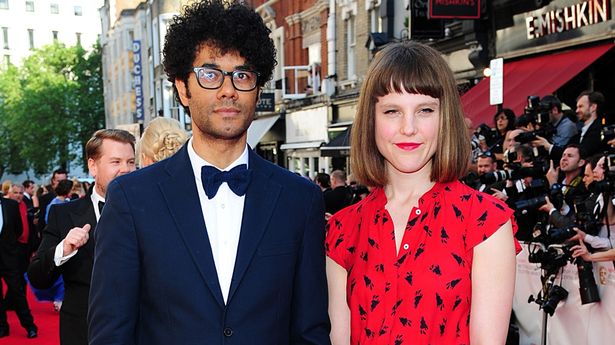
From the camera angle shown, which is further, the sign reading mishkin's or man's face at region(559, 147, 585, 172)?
the sign reading mishkin's

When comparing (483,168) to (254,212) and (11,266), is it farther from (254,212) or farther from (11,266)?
(11,266)

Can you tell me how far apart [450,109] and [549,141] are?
4.52 meters

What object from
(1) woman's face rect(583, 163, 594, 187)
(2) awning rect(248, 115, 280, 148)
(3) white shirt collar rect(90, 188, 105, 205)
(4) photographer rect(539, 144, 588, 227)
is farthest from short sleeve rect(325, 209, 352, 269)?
(2) awning rect(248, 115, 280, 148)

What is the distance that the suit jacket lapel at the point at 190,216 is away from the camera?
7.60 feet

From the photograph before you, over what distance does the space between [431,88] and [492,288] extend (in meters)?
0.73

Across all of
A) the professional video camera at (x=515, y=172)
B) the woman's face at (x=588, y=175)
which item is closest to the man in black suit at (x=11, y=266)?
the professional video camera at (x=515, y=172)

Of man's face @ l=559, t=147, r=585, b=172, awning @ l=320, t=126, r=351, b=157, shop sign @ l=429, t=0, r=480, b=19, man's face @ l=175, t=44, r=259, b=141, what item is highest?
shop sign @ l=429, t=0, r=480, b=19

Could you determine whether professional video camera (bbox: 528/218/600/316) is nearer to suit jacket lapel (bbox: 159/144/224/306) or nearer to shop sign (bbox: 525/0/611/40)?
suit jacket lapel (bbox: 159/144/224/306)

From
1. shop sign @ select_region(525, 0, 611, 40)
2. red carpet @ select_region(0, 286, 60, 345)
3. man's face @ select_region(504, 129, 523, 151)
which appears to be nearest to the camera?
man's face @ select_region(504, 129, 523, 151)

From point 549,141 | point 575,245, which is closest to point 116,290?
point 575,245

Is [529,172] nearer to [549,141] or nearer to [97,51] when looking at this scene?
[549,141]

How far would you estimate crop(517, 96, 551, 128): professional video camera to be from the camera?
21.8 ft

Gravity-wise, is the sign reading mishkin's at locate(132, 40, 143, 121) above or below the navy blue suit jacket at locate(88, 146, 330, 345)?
above

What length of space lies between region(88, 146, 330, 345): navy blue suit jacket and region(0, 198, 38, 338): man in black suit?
7.05 metres
